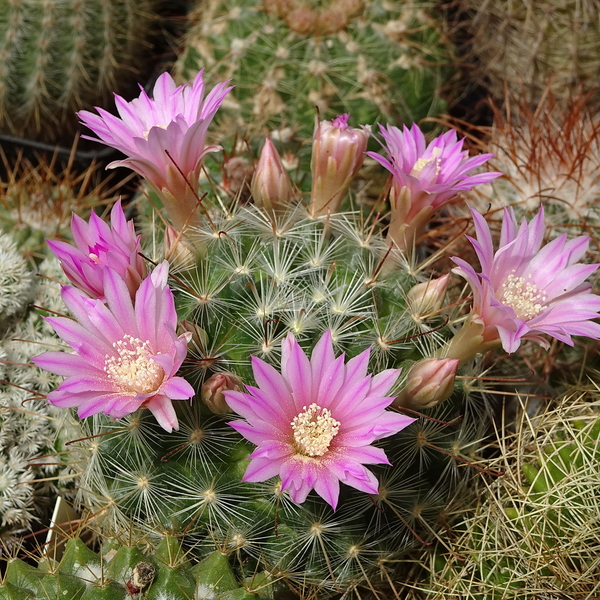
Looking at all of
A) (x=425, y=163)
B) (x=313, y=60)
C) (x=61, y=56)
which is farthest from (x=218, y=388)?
(x=61, y=56)

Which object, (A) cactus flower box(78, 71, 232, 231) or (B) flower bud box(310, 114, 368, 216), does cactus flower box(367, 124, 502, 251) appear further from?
(A) cactus flower box(78, 71, 232, 231)

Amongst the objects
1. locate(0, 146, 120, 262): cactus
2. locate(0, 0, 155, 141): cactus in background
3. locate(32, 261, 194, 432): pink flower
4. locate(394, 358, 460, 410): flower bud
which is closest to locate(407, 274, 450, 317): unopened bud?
locate(394, 358, 460, 410): flower bud

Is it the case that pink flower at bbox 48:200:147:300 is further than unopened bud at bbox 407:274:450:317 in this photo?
No

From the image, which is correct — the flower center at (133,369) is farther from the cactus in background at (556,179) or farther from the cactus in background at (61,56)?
the cactus in background at (61,56)

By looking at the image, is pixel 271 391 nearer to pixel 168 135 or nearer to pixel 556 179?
pixel 168 135

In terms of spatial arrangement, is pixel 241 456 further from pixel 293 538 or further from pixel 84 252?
pixel 84 252

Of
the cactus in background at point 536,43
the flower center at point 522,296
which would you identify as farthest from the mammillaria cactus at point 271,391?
the cactus in background at point 536,43

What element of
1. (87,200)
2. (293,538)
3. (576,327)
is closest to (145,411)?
(293,538)
